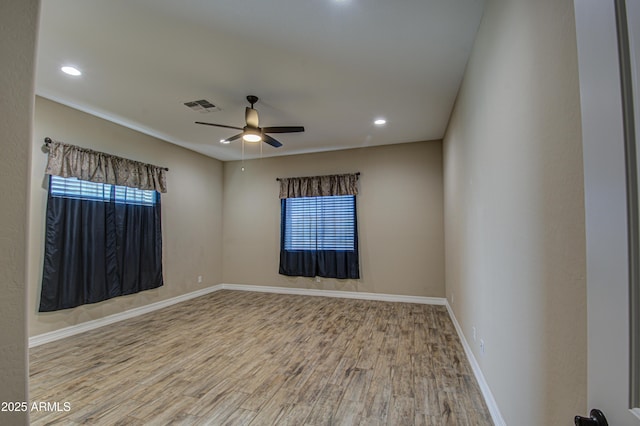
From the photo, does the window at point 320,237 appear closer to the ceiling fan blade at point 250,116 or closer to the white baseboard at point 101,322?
the white baseboard at point 101,322

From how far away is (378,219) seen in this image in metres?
5.16

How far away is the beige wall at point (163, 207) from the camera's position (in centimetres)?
321

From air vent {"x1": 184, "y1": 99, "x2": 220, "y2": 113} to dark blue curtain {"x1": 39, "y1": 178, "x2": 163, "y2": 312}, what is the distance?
176 centimetres

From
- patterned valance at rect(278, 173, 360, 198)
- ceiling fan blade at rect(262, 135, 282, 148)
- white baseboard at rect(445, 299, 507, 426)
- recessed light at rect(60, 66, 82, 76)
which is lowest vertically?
white baseboard at rect(445, 299, 507, 426)

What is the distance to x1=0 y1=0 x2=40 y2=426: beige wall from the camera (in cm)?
71

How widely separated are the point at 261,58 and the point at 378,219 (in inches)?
136

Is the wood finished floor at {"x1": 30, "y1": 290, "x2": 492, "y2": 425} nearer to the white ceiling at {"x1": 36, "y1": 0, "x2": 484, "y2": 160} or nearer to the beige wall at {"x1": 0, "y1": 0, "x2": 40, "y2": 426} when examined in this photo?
the beige wall at {"x1": 0, "y1": 0, "x2": 40, "y2": 426}

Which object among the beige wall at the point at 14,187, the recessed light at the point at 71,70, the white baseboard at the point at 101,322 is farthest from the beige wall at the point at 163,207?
the beige wall at the point at 14,187

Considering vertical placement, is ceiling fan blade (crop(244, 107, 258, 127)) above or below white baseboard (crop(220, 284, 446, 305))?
above

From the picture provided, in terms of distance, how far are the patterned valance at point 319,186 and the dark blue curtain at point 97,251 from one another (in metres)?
2.30

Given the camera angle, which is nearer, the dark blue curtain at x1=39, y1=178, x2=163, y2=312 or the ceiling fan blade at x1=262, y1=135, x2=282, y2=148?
the dark blue curtain at x1=39, y1=178, x2=163, y2=312

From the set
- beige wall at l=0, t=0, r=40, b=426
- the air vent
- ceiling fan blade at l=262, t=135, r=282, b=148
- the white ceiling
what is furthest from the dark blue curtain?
beige wall at l=0, t=0, r=40, b=426

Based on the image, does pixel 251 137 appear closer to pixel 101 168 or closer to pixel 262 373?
pixel 101 168

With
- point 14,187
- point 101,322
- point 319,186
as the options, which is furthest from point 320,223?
point 14,187
